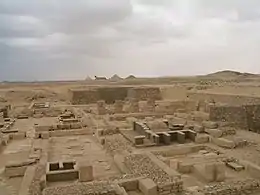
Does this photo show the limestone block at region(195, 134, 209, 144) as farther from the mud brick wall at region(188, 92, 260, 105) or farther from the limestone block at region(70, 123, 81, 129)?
the limestone block at region(70, 123, 81, 129)

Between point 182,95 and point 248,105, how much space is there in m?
18.0

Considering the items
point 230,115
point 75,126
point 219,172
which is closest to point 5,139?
point 75,126

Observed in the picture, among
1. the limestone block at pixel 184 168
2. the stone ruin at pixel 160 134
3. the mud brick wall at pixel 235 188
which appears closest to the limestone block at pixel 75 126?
the stone ruin at pixel 160 134

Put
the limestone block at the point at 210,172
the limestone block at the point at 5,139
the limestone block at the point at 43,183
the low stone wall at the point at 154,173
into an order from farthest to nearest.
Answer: the limestone block at the point at 5,139 < the limestone block at the point at 210,172 < the limestone block at the point at 43,183 < the low stone wall at the point at 154,173

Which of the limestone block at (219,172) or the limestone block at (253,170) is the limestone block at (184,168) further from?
the limestone block at (253,170)

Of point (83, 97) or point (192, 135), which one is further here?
point (83, 97)

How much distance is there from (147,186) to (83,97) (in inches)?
1016

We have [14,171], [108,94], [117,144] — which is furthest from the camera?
[108,94]

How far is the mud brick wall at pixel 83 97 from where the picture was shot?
106 ft

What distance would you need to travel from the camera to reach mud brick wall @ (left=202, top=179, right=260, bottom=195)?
292 inches

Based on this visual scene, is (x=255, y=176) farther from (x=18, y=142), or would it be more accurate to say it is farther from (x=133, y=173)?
(x=18, y=142)

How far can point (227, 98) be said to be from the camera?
24469 mm

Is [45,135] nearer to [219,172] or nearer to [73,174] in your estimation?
[73,174]

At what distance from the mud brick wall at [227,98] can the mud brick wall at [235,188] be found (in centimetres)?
1215
